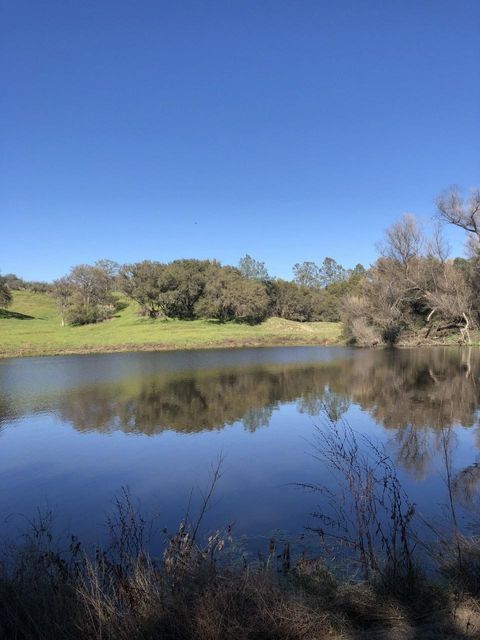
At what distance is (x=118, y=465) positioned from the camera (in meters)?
11.0

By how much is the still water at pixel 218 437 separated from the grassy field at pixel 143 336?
698 inches

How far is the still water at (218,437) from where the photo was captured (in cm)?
823

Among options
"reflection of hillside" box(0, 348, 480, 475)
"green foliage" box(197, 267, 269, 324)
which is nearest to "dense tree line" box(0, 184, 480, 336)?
"green foliage" box(197, 267, 269, 324)

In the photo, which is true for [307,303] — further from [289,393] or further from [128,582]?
[128,582]

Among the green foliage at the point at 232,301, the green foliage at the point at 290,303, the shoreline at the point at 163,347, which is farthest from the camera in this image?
the green foliage at the point at 290,303

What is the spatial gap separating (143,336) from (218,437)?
129ft

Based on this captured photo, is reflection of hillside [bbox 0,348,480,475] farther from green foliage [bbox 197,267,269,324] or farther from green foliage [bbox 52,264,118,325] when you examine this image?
green foliage [bbox 52,264,118,325]

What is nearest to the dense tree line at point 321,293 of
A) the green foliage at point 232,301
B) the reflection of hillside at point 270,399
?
the green foliage at point 232,301

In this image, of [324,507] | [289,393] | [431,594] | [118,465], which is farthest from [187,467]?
[289,393]

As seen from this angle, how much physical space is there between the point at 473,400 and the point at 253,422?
8.73 m

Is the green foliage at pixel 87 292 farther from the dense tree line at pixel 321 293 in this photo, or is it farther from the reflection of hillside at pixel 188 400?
the reflection of hillside at pixel 188 400

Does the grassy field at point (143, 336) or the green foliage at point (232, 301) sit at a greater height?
the green foliage at point (232, 301)

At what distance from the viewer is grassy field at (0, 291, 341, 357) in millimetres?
45531

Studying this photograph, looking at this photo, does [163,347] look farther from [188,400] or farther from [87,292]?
[87,292]
